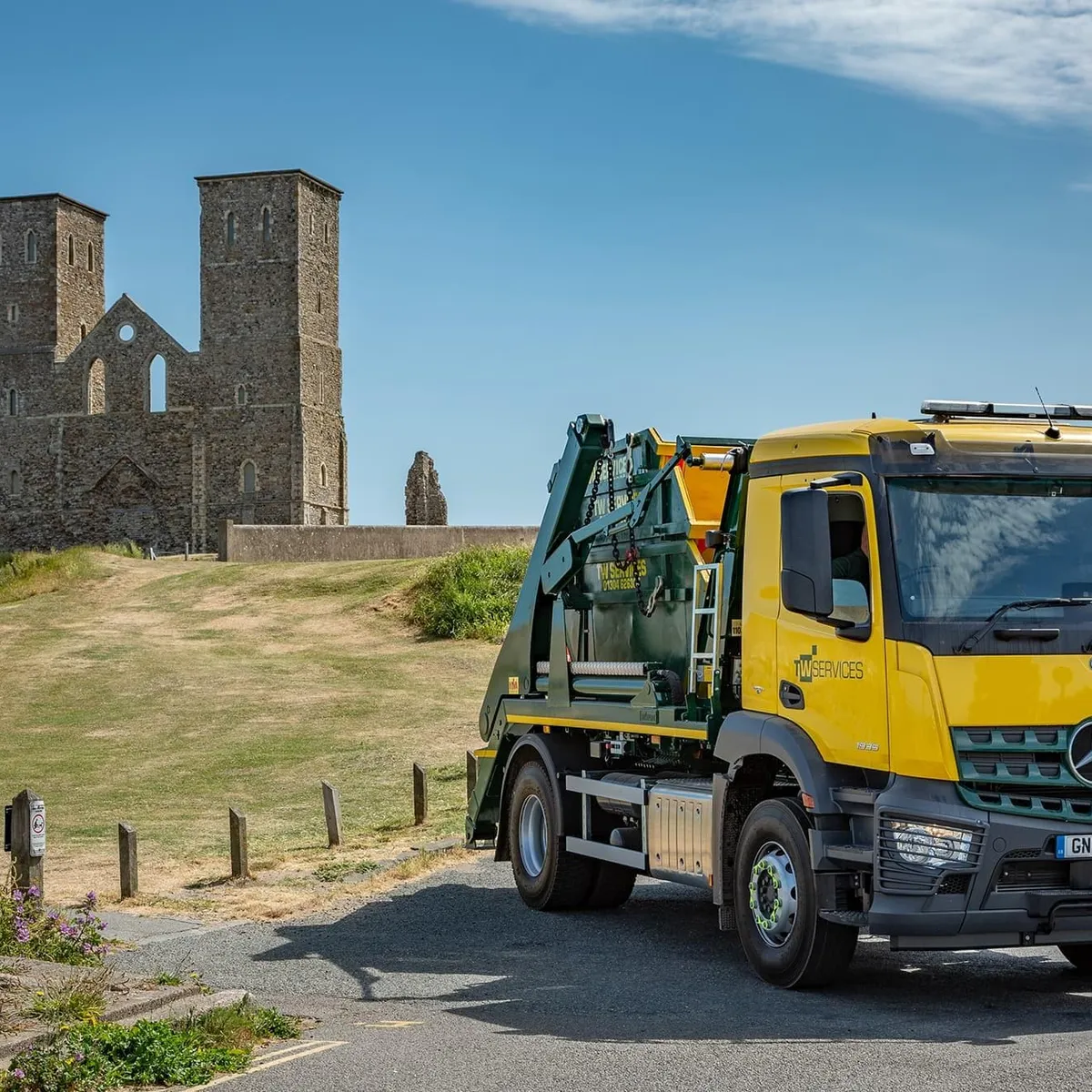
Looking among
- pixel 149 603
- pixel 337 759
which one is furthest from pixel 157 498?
pixel 337 759

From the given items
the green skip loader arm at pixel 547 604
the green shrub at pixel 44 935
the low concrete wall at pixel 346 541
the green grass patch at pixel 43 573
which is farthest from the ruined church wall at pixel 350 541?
the green shrub at pixel 44 935

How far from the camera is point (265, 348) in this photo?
259ft

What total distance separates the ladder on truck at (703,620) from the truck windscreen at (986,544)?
5.49 ft

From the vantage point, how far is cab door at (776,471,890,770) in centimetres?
867

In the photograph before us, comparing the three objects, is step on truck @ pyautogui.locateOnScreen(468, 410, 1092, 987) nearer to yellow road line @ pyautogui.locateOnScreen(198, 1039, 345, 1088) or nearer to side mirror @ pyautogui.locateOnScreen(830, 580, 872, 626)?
side mirror @ pyautogui.locateOnScreen(830, 580, 872, 626)

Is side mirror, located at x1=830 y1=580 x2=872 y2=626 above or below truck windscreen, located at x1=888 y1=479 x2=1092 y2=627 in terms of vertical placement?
below

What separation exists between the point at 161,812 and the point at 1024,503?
53.1 ft

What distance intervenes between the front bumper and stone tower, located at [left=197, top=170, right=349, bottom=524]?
2775 inches

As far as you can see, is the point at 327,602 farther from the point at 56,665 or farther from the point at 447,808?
the point at 447,808

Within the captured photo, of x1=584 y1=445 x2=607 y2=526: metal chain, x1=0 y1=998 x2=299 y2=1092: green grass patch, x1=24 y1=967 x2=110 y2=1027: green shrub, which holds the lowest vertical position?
x1=0 y1=998 x2=299 y2=1092: green grass patch

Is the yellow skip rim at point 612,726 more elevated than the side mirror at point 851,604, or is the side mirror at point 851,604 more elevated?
the side mirror at point 851,604

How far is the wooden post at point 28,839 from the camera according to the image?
1327 centimetres

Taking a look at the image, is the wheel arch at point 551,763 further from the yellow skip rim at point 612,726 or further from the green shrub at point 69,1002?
the green shrub at point 69,1002

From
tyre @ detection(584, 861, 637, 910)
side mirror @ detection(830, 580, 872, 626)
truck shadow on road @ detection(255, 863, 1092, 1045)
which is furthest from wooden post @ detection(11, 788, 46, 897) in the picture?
side mirror @ detection(830, 580, 872, 626)
